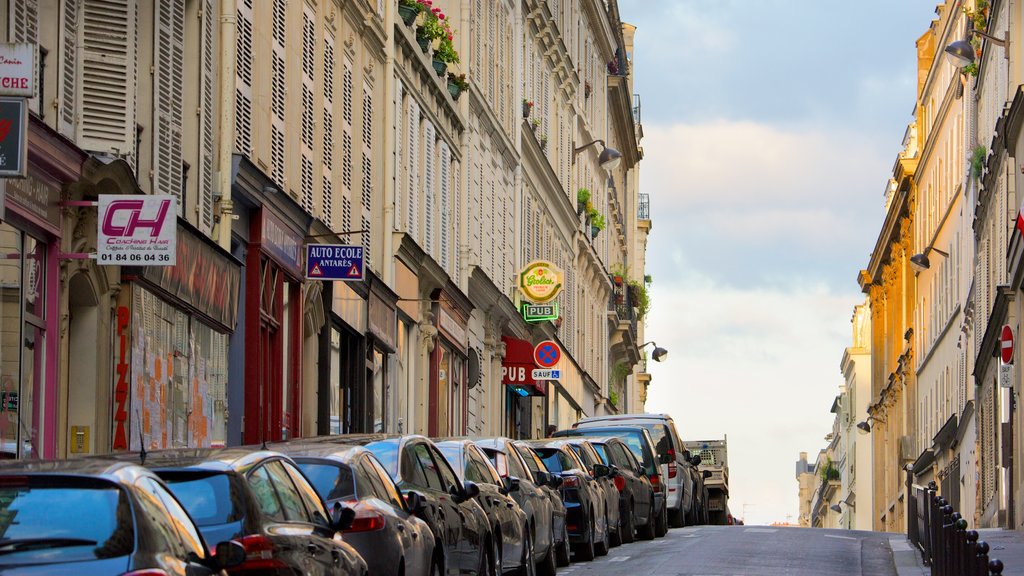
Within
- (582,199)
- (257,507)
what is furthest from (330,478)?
(582,199)

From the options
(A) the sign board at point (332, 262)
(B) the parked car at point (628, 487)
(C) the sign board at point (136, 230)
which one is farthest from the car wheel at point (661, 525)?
(C) the sign board at point (136, 230)

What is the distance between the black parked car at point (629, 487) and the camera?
2881 cm

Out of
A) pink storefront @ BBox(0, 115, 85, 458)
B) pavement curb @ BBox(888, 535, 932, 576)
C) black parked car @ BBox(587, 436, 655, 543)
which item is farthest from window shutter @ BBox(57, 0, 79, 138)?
black parked car @ BBox(587, 436, 655, 543)

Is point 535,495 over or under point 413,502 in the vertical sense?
under

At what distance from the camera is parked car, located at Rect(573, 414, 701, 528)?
3584 centimetres

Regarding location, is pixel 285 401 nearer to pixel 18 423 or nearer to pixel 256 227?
pixel 256 227

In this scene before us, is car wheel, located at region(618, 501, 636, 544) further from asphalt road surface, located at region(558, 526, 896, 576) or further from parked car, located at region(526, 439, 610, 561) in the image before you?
parked car, located at region(526, 439, 610, 561)

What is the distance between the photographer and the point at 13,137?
14984mm

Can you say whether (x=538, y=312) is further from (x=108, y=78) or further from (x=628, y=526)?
(x=108, y=78)

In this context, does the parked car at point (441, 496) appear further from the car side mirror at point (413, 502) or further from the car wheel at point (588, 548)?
the car wheel at point (588, 548)

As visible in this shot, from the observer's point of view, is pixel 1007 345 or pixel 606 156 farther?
pixel 606 156

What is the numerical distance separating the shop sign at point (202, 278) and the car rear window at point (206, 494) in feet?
35.0

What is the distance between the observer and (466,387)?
143 feet

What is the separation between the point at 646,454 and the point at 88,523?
25.9 meters
